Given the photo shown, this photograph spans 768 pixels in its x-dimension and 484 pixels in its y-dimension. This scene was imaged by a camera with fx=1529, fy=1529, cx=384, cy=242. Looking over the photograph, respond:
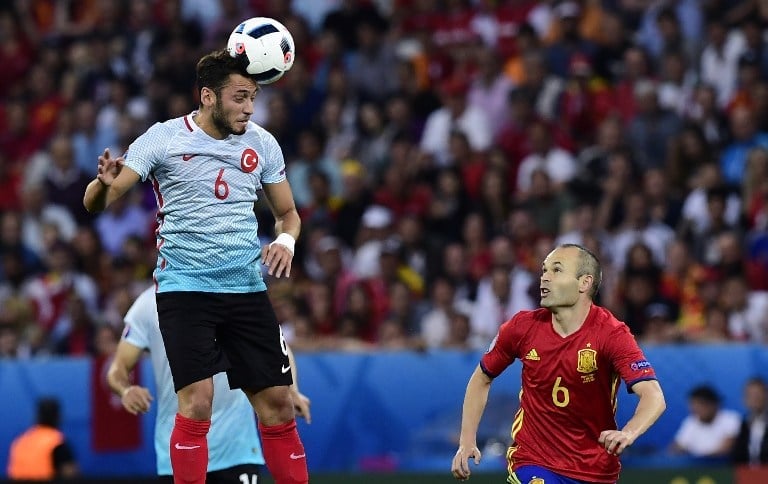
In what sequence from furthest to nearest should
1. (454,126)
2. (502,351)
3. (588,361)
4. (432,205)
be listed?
1. (454,126)
2. (432,205)
3. (502,351)
4. (588,361)

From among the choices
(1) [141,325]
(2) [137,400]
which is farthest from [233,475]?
(1) [141,325]

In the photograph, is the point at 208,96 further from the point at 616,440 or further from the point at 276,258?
the point at 616,440

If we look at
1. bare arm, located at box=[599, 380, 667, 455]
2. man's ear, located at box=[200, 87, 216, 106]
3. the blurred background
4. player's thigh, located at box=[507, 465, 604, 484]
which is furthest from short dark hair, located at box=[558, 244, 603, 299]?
the blurred background

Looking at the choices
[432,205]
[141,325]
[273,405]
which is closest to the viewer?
[273,405]

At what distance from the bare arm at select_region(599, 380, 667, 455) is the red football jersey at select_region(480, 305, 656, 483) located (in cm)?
26

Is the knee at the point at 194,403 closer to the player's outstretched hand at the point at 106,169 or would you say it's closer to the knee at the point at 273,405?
→ the knee at the point at 273,405

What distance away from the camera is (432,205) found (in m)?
14.7

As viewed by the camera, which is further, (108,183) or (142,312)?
(142,312)

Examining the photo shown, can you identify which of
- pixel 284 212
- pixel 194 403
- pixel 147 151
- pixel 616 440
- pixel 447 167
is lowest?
pixel 616 440

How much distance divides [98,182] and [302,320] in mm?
6563

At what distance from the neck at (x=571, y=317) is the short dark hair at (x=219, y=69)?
1859 millimetres

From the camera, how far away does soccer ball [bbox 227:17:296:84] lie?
7000 mm

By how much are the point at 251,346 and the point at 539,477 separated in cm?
151

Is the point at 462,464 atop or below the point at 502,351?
below
